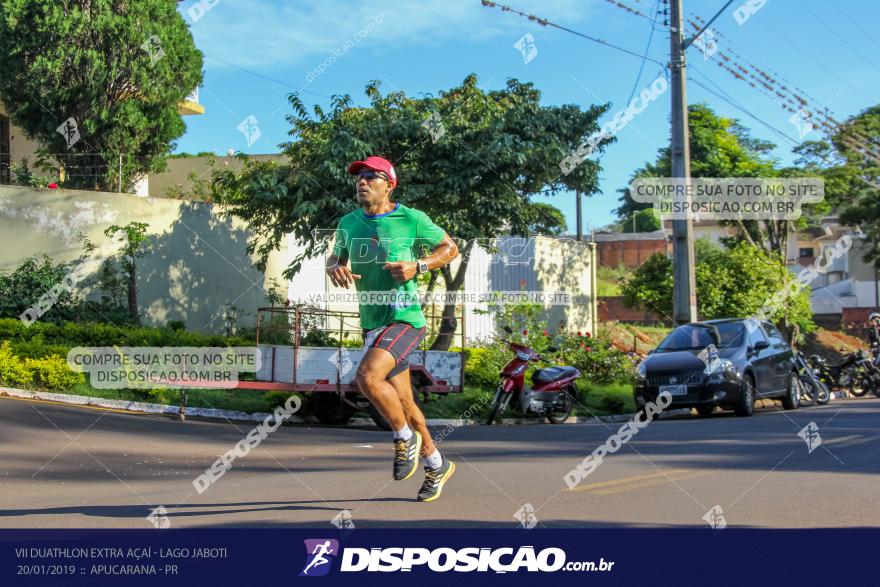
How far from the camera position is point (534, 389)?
49.7 ft

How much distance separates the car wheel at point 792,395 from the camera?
56.4ft

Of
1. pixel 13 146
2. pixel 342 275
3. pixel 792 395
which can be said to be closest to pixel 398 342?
pixel 342 275

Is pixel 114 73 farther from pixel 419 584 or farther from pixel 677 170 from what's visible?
pixel 419 584

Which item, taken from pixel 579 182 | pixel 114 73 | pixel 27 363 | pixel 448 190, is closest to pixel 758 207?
pixel 579 182

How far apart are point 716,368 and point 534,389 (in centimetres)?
293

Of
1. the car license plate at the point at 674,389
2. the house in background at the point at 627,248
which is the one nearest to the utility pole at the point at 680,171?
the car license plate at the point at 674,389

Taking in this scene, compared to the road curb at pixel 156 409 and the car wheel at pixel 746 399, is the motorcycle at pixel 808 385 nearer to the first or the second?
the car wheel at pixel 746 399

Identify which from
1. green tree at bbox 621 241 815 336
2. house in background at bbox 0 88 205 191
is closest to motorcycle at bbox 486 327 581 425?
green tree at bbox 621 241 815 336

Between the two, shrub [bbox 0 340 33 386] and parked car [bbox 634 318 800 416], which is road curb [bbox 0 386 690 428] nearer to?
shrub [bbox 0 340 33 386]

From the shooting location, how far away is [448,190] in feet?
55.3

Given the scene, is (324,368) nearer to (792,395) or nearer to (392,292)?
(392,292)

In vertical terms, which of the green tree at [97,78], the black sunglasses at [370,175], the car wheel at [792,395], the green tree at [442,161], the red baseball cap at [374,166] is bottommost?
the car wheel at [792,395]

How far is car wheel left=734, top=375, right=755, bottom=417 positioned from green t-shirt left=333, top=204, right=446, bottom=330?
409 inches

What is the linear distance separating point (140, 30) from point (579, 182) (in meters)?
12.8
